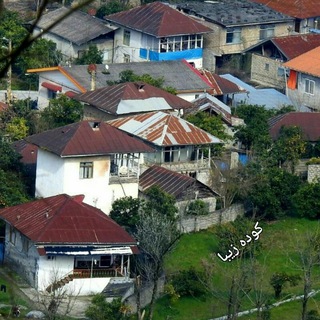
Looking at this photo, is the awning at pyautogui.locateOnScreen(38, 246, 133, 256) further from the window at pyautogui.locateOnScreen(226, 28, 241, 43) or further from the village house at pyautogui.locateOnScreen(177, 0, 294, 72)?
the window at pyautogui.locateOnScreen(226, 28, 241, 43)

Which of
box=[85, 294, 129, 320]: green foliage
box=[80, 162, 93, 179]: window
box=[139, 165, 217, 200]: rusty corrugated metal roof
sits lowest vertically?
box=[85, 294, 129, 320]: green foliage

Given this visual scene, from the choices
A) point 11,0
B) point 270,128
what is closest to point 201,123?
point 270,128

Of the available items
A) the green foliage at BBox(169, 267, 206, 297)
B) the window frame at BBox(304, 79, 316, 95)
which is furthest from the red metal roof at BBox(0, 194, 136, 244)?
the window frame at BBox(304, 79, 316, 95)

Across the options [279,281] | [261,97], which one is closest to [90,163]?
[279,281]

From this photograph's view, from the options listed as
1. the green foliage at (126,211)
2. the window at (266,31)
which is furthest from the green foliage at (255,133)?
the window at (266,31)

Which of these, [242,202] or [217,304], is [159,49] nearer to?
[242,202]

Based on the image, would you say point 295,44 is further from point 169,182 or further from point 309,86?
A: point 169,182
